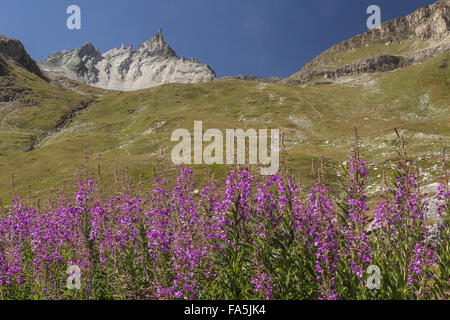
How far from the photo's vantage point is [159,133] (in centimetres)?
8612

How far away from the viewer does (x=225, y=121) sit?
91.6 m

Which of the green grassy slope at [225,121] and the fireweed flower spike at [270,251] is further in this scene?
the green grassy slope at [225,121]

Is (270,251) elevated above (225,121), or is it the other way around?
(225,121)

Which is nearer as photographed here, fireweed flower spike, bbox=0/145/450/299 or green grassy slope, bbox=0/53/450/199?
fireweed flower spike, bbox=0/145/450/299

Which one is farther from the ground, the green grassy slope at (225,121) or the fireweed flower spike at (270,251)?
the green grassy slope at (225,121)

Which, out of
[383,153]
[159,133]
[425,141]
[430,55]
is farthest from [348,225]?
[430,55]

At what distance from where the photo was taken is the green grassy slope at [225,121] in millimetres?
49625

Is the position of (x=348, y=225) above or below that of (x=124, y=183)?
below

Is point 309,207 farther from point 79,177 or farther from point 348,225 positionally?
point 79,177

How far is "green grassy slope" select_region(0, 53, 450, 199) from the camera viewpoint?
163 ft

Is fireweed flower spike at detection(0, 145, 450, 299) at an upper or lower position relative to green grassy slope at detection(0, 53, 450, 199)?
lower

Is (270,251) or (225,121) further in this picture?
(225,121)
